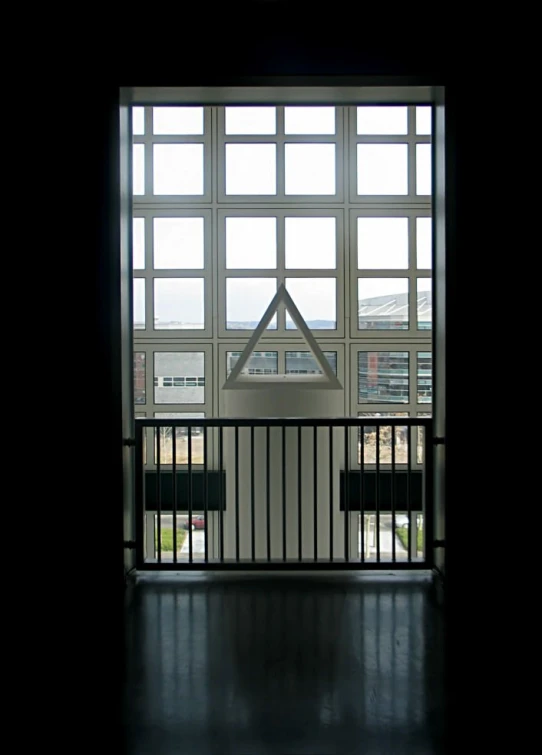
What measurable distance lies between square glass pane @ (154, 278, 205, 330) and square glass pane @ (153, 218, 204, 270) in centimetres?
29

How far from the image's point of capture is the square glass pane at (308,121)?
976 centimetres

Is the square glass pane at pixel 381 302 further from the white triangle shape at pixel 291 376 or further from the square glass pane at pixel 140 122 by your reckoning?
the white triangle shape at pixel 291 376

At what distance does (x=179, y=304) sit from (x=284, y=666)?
28.5 feet

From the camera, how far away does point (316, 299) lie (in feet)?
32.8

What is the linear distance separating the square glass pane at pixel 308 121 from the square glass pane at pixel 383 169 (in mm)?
715

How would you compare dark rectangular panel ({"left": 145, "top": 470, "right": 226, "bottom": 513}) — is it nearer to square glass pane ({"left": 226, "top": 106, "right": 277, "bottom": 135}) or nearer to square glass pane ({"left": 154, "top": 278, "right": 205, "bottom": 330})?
square glass pane ({"left": 154, "top": 278, "right": 205, "bottom": 330})

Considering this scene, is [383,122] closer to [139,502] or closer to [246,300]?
[246,300]

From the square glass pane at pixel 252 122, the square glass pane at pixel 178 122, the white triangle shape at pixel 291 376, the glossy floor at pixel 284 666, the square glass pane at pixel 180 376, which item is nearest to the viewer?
the glossy floor at pixel 284 666

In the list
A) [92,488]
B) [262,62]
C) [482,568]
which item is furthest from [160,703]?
[262,62]

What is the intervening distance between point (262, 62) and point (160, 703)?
264 cm

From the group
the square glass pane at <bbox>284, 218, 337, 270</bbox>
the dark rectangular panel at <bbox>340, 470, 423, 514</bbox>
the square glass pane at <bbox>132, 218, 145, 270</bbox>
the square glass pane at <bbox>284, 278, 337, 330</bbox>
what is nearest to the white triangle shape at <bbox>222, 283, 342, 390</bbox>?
the dark rectangular panel at <bbox>340, 470, 423, 514</bbox>

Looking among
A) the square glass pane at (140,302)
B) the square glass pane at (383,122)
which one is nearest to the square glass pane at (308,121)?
the square glass pane at (383,122)

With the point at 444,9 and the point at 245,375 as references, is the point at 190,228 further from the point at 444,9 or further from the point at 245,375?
the point at 444,9

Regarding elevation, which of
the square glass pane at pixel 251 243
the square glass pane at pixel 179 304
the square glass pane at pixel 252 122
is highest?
the square glass pane at pixel 252 122
